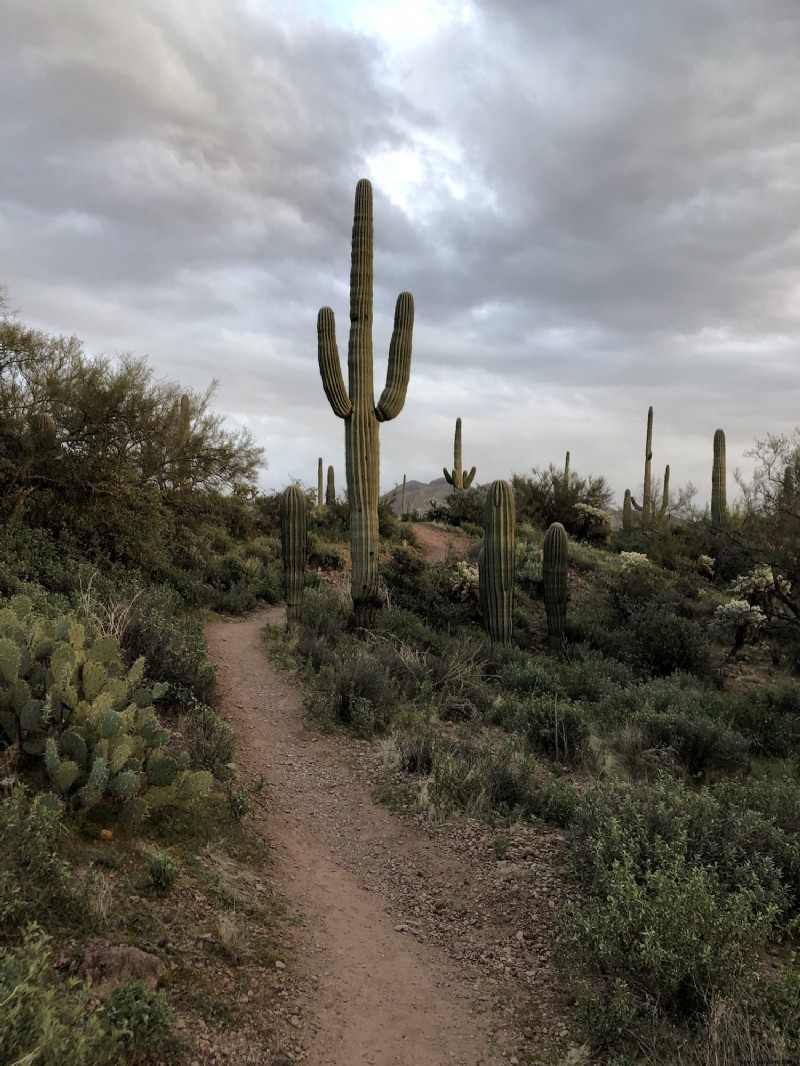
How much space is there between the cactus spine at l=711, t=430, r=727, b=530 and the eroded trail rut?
2284 centimetres

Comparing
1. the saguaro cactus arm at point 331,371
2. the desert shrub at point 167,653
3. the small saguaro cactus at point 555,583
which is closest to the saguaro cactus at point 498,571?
the small saguaro cactus at point 555,583

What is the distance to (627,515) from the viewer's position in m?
29.5

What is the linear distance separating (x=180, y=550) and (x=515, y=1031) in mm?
13849

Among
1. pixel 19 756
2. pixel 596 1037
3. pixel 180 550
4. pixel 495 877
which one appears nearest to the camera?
pixel 596 1037

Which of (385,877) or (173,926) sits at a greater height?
(173,926)

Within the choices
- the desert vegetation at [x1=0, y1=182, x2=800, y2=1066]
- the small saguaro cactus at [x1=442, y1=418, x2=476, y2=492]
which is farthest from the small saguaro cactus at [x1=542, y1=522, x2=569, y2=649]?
the small saguaro cactus at [x1=442, y1=418, x2=476, y2=492]

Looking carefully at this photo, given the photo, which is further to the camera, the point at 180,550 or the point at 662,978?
the point at 180,550

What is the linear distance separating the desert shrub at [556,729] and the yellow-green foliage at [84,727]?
404cm

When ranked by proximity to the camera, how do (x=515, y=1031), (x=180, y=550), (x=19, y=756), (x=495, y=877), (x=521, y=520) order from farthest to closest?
(x=521, y=520) → (x=180, y=550) → (x=495, y=877) → (x=19, y=756) → (x=515, y=1031)

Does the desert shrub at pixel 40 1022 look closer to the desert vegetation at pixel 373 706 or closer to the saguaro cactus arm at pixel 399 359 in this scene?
the desert vegetation at pixel 373 706

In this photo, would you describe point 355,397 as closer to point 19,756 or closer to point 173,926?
point 19,756

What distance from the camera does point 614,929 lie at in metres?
3.42

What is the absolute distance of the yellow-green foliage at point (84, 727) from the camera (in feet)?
13.4

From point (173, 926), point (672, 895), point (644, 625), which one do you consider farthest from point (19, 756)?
point (644, 625)
